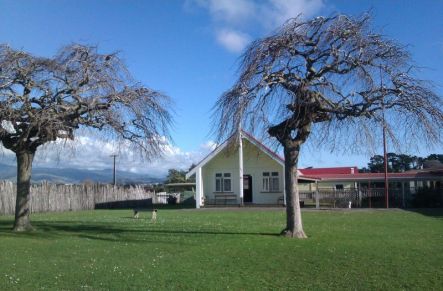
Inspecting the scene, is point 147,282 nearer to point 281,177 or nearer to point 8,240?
point 8,240

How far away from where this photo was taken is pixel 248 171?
41.2 metres

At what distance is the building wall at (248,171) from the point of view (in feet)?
132

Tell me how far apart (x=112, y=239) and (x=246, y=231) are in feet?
15.8

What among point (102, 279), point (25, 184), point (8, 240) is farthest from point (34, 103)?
point (102, 279)

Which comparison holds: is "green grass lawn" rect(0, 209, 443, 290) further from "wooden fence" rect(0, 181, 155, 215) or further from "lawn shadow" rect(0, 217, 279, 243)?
"wooden fence" rect(0, 181, 155, 215)

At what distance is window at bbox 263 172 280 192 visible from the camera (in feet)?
132

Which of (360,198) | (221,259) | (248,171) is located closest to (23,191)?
(221,259)

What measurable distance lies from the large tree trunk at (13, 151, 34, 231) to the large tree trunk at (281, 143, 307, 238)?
9.45m

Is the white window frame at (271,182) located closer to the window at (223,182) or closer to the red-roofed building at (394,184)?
the window at (223,182)

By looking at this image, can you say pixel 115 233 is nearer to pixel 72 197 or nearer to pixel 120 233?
pixel 120 233

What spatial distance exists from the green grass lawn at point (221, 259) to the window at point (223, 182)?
881 inches

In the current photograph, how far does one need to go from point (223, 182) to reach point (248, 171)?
2.18 meters

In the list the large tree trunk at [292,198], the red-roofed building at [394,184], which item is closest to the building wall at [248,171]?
the red-roofed building at [394,184]

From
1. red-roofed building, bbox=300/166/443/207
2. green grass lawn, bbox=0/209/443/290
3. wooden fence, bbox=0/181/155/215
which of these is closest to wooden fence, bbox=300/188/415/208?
red-roofed building, bbox=300/166/443/207
